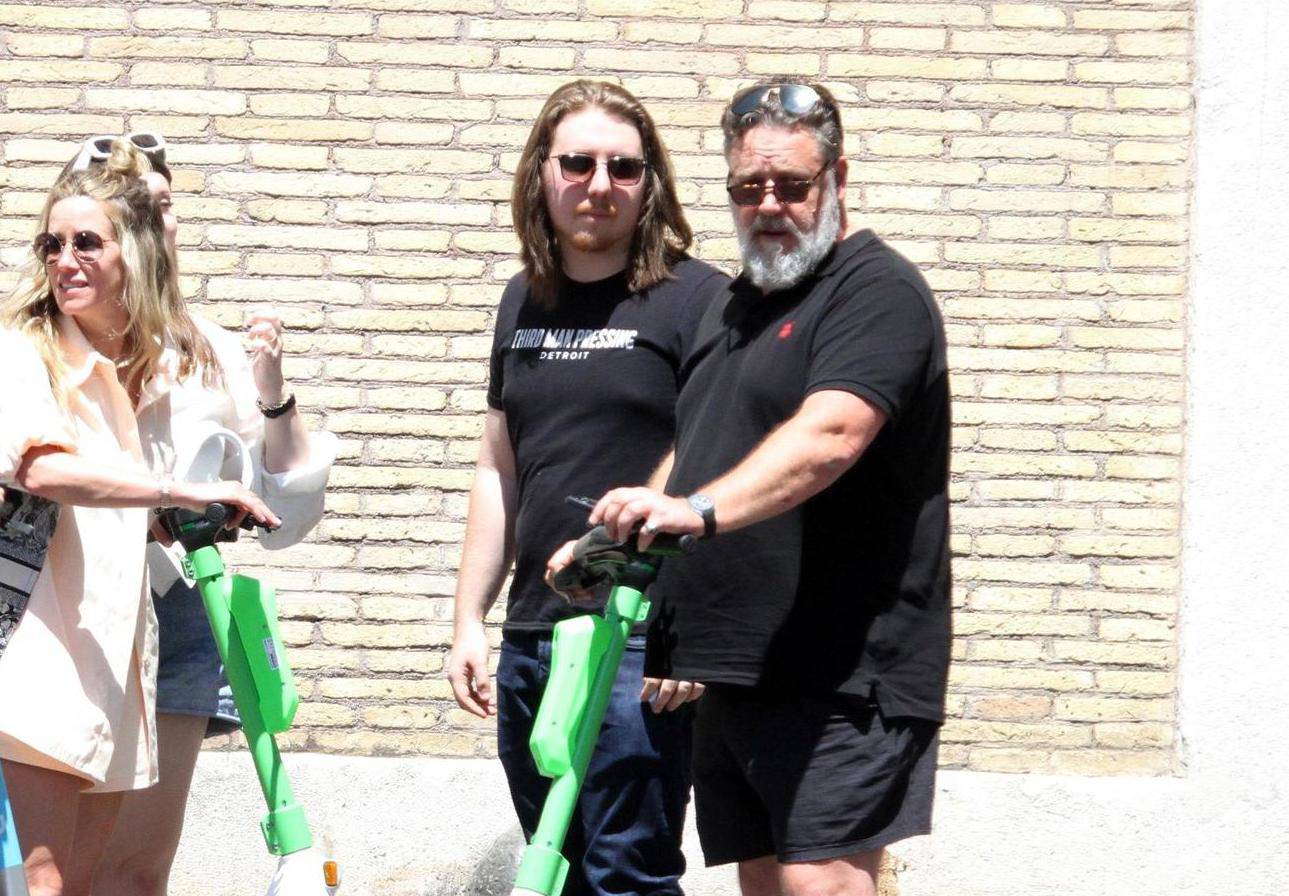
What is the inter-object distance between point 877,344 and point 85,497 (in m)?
1.44

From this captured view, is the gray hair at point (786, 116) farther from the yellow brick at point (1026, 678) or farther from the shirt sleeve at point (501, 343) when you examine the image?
the yellow brick at point (1026, 678)

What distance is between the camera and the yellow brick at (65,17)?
5.35 meters

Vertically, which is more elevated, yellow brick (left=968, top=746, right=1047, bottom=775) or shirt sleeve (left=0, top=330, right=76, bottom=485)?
shirt sleeve (left=0, top=330, right=76, bottom=485)

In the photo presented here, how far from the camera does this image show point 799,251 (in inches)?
115

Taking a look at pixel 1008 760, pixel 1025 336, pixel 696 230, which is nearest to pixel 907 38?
pixel 696 230

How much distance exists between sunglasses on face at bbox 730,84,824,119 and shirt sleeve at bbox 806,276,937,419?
14.2 inches

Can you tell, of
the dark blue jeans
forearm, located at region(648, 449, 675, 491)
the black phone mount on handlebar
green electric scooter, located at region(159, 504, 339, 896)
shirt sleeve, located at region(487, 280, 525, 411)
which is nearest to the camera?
green electric scooter, located at region(159, 504, 339, 896)

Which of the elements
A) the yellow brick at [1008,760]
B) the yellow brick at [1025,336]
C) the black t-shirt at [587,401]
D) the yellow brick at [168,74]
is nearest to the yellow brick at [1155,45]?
the yellow brick at [1025,336]

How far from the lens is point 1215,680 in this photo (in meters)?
5.11

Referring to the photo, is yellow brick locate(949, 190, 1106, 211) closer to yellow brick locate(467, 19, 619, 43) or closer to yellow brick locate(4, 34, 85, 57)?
yellow brick locate(467, 19, 619, 43)

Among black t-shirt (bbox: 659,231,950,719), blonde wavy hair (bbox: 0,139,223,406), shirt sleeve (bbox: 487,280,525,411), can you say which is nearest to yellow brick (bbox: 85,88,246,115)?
blonde wavy hair (bbox: 0,139,223,406)

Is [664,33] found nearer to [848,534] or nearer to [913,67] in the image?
[913,67]

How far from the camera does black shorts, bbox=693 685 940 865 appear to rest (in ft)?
8.85

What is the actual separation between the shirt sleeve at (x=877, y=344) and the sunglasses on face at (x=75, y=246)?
1.46 metres
